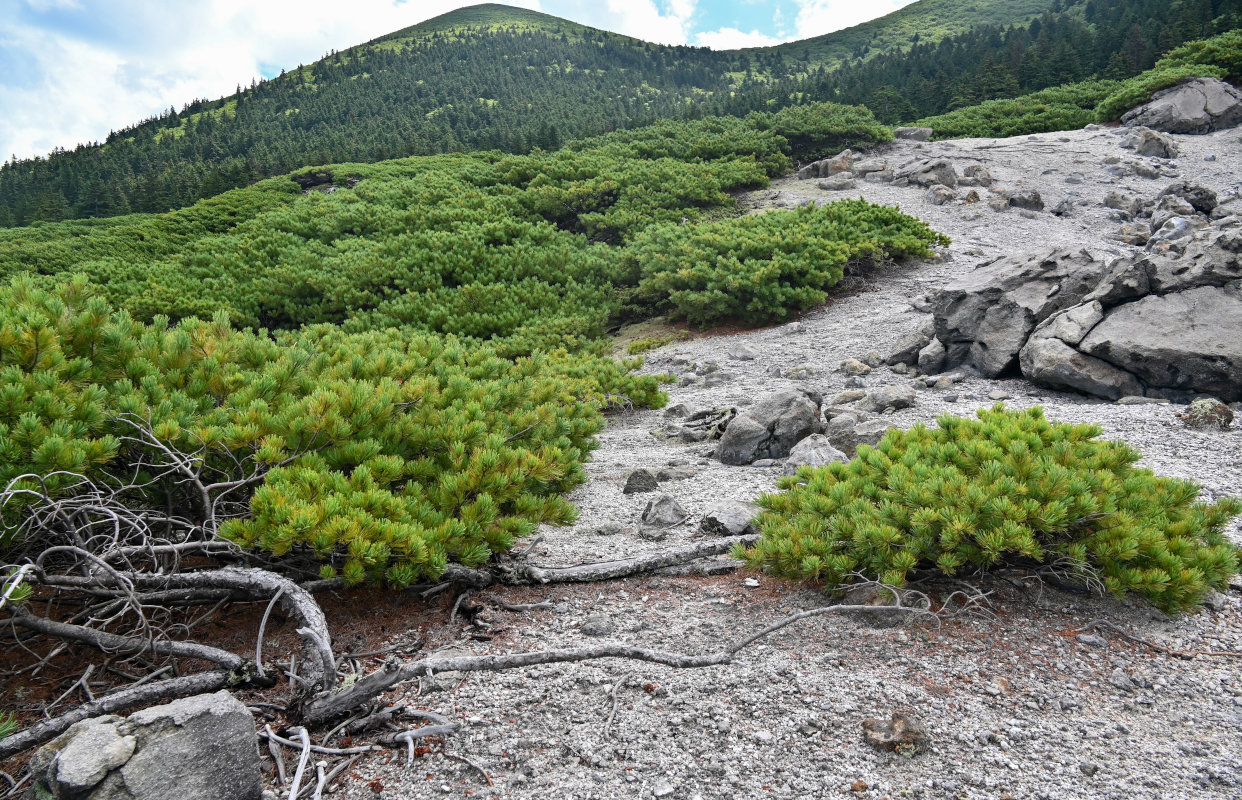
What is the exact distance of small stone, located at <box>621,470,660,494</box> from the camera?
5160 mm

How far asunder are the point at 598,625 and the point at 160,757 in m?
1.76

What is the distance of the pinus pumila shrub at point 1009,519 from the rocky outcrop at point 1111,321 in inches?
125

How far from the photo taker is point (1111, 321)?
20.5ft

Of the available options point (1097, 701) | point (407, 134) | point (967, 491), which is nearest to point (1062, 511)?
point (967, 491)

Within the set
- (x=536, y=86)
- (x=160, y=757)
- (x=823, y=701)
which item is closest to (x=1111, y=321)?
(x=823, y=701)

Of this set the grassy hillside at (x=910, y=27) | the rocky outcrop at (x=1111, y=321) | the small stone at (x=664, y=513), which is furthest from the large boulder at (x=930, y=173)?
the grassy hillside at (x=910, y=27)

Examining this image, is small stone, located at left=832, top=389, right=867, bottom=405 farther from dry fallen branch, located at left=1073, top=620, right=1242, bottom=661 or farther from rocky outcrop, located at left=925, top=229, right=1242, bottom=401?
dry fallen branch, located at left=1073, top=620, right=1242, bottom=661

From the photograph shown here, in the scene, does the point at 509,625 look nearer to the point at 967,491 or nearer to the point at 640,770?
the point at 640,770

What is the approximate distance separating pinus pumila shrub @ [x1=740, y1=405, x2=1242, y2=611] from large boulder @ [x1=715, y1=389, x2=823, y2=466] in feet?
6.32

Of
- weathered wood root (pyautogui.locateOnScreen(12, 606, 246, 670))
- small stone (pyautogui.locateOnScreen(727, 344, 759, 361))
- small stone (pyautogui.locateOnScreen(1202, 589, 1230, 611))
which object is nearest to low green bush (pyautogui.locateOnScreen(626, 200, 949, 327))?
small stone (pyautogui.locateOnScreen(727, 344, 759, 361))

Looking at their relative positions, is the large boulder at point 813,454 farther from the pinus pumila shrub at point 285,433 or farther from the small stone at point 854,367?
the small stone at point 854,367

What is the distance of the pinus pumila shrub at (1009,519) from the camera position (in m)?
2.81

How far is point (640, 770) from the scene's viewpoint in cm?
214

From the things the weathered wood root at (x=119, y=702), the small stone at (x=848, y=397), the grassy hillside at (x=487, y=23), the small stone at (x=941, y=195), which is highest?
the grassy hillside at (x=487, y=23)
